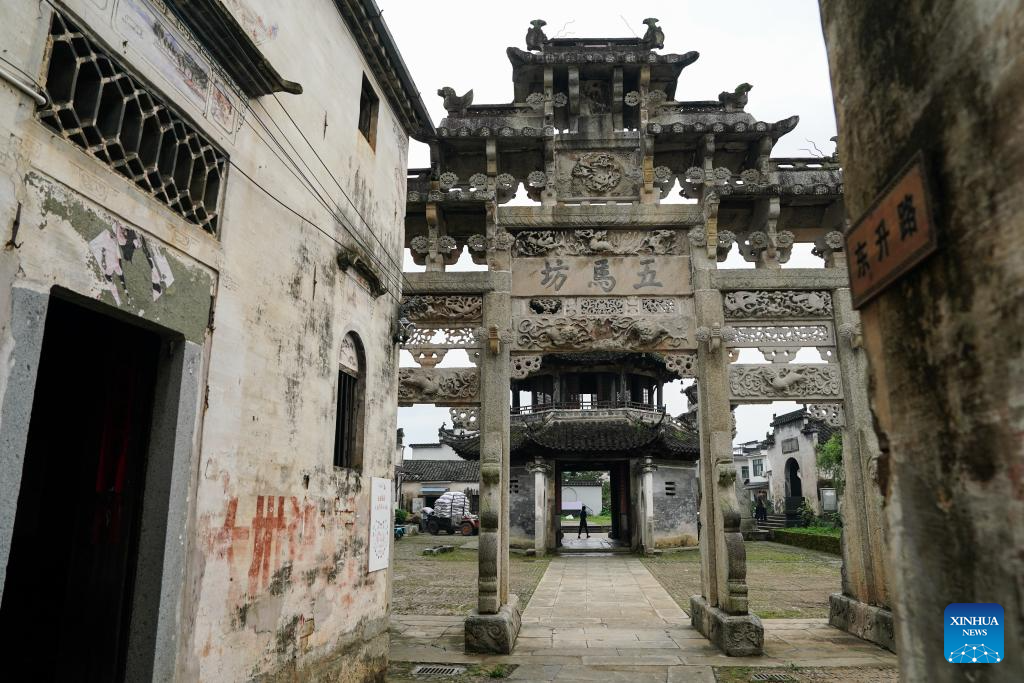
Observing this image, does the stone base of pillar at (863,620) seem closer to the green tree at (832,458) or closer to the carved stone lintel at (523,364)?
the carved stone lintel at (523,364)

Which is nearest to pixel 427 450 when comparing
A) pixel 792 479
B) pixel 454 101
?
Result: pixel 792 479

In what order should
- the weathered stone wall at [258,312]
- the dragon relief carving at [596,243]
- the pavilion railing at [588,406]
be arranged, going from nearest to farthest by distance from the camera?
the weathered stone wall at [258,312] → the dragon relief carving at [596,243] → the pavilion railing at [588,406]

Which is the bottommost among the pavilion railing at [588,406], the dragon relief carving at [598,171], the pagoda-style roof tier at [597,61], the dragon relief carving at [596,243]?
Result: the pavilion railing at [588,406]

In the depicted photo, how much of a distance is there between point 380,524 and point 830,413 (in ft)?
19.4

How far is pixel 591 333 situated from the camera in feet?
28.7

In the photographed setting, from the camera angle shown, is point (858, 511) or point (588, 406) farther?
point (588, 406)

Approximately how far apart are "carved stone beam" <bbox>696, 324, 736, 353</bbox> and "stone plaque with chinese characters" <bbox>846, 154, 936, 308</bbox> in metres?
5.33

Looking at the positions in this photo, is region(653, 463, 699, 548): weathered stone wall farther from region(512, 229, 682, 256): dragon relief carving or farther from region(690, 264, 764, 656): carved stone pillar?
region(512, 229, 682, 256): dragon relief carving

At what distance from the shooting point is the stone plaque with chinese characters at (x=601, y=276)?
8.92m

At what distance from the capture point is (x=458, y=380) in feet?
28.2

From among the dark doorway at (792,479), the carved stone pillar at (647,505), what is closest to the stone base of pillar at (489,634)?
the carved stone pillar at (647,505)

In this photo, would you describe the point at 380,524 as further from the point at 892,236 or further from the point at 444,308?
the point at 892,236

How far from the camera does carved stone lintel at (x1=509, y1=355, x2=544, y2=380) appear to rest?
28.4ft

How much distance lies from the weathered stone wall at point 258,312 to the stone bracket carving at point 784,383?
468 cm
